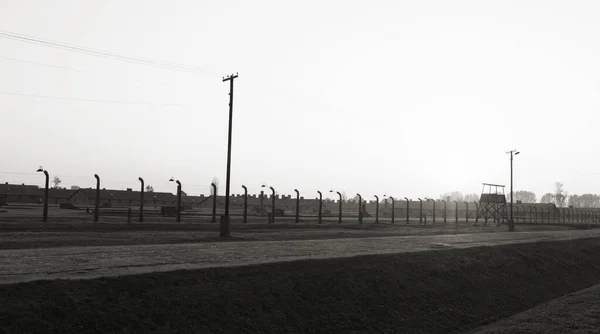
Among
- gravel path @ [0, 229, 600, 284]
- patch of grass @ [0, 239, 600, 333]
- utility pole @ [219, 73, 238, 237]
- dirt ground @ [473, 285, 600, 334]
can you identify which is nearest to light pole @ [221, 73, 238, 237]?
utility pole @ [219, 73, 238, 237]

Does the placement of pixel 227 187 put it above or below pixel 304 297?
above

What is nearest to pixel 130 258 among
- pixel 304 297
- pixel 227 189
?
pixel 304 297

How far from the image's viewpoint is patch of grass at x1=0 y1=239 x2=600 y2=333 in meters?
10.0

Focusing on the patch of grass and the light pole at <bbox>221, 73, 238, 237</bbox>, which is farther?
the light pole at <bbox>221, 73, 238, 237</bbox>

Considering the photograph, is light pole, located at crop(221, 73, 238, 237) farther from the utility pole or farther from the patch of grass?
the patch of grass

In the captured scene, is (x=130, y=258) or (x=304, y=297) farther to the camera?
(x=130, y=258)

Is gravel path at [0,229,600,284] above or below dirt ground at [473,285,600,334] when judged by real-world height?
above

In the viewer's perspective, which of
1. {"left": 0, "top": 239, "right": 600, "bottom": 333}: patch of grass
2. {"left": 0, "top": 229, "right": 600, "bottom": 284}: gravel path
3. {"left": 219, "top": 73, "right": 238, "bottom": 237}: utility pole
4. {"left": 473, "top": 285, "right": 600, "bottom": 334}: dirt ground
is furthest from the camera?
{"left": 219, "top": 73, "right": 238, "bottom": 237}: utility pole

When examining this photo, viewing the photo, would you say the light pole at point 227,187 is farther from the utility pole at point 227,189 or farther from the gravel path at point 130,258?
the gravel path at point 130,258

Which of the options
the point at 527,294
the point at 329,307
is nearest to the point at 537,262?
the point at 527,294

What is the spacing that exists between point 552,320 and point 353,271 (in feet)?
22.4

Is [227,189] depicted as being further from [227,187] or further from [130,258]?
[130,258]

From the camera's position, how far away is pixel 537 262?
89.5ft

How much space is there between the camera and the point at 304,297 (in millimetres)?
14367
